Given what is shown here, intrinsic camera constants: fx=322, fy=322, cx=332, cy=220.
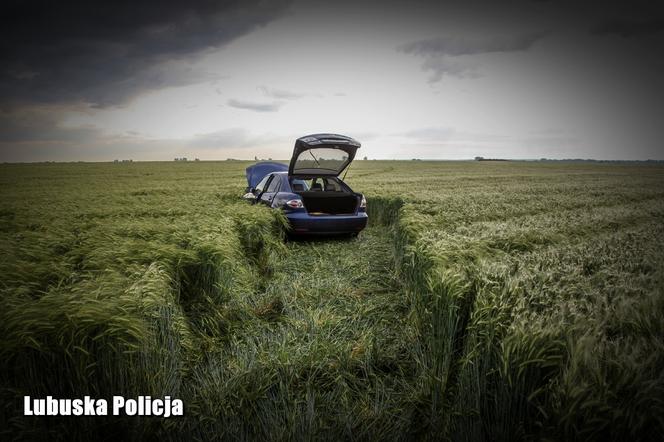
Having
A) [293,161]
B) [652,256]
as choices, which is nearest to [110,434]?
[652,256]

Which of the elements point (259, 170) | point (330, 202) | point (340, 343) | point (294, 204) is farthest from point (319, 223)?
point (259, 170)

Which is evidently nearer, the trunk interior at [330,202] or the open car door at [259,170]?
the trunk interior at [330,202]

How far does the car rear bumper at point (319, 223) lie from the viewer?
24.3 feet

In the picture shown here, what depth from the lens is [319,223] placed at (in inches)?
295

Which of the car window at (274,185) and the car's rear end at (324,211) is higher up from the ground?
the car window at (274,185)

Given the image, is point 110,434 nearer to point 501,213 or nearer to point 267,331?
point 267,331

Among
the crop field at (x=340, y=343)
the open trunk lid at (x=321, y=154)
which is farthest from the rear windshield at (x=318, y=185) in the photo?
the crop field at (x=340, y=343)

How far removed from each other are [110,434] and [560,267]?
3823 mm

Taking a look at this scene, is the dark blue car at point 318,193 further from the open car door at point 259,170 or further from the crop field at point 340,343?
the open car door at point 259,170

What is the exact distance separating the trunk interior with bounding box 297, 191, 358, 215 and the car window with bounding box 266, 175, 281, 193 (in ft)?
2.18

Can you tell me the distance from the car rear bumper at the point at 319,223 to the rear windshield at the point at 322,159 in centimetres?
184

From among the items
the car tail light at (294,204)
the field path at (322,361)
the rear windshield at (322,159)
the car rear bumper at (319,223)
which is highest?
the rear windshield at (322,159)

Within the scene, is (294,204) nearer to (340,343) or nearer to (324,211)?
(324,211)

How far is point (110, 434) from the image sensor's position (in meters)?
2.19
